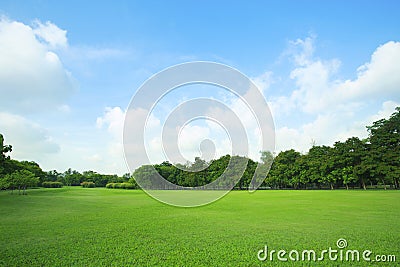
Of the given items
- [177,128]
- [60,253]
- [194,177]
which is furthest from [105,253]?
[194,177]

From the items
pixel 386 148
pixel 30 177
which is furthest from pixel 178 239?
pixel 386 148

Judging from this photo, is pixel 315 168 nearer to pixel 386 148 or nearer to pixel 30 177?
pixel 386 148

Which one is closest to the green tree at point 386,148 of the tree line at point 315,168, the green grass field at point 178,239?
the tree line at point 315,168

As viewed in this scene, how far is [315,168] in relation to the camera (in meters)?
53.3

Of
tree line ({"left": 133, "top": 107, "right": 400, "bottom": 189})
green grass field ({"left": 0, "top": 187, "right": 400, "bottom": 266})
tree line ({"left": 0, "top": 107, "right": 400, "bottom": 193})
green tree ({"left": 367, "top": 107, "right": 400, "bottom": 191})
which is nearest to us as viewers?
green grass field ({"left": 0, "top": 187, "right": 400, "bottom": 266})

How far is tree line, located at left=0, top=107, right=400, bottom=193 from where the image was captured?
41.6 metres

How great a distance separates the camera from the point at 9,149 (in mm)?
30516

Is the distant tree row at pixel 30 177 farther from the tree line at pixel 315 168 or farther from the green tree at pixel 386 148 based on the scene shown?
the green tree at pixel 386 148

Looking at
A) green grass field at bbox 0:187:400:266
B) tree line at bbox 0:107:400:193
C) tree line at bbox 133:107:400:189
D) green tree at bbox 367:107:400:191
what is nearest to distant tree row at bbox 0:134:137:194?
tree line at bbox 0:107:400:193

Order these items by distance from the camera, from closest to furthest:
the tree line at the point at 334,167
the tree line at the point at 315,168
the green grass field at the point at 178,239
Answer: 1. the green grass field at the point at 178,239
2. the tree line at the point at 315,168
3. the tree line at the point at 334,167

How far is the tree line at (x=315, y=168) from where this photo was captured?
137 feet

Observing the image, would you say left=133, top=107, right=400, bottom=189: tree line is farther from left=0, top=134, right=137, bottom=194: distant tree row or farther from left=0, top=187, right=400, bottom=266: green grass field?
left=0, top=187, right=400, bottom=266: green grass field

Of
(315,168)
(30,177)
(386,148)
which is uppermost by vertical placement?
(386,148)

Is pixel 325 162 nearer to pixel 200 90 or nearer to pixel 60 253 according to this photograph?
pixel 200 90
